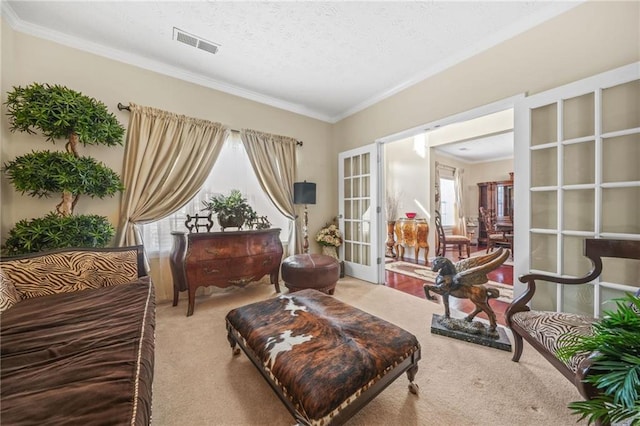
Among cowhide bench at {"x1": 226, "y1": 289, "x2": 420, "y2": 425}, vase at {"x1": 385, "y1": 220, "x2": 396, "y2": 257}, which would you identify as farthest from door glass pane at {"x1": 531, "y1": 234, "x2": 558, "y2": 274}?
vase at {"x1": 385, "y1": 220, "x2": 396, "y2": 257}

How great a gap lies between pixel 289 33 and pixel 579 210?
9.82ft

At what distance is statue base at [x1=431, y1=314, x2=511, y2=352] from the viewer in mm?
1888

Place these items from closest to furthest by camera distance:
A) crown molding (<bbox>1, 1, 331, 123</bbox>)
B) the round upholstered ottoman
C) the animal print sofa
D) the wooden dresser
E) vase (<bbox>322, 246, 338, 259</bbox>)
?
1. the animal print sofa
2. crown molding (<bbox>1, 1, 331, 123</bbox>)
3. the wooden dresser
4. the round upholstered ottoman
5. vase (<bbox>322, 246, 338, 259</bbox>)

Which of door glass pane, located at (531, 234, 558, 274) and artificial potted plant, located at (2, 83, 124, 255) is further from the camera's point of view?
door glass pane, located at (531, 234, 558, 274)

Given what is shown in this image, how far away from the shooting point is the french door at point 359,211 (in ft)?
11.8

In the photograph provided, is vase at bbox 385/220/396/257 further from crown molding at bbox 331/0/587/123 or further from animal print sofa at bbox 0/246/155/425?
animal print sofa at bbox 0/246/155/425

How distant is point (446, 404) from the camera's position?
1357mm

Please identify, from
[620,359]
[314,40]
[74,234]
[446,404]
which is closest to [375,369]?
[446,404]

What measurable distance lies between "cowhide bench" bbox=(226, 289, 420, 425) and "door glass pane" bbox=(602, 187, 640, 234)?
180 centimetres

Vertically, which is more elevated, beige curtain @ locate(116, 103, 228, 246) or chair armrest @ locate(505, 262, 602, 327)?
beige curtain @ locate(116, 103, 228, 246)

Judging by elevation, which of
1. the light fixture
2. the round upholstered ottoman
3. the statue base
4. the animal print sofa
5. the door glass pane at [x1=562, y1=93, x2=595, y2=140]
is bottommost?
the statue base

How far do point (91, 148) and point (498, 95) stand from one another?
4.20 metres

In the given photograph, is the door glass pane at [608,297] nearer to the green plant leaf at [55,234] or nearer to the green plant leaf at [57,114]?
the green plant leaf at [55,234]

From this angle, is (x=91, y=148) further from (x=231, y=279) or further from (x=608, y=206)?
(x=608, y=206)
